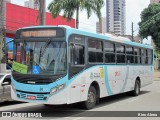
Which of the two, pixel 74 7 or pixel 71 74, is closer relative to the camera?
pixel 71 74

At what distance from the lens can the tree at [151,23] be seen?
6241cm

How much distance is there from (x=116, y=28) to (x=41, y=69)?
176 ft

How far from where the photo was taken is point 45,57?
11.9 m

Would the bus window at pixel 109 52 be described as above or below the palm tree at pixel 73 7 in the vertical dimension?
below

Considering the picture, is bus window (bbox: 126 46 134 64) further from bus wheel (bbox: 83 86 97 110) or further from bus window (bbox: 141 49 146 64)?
bus wheel (bbox: 83 86 97 110)

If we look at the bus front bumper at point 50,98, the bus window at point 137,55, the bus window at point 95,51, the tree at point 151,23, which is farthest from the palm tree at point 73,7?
the tree at point 151,23

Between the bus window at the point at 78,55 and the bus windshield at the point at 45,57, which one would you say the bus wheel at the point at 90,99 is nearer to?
the bus window at the point at 78,55

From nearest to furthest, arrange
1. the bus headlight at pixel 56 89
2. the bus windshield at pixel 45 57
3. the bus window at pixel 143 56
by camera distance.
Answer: the bus headlight at pixel 56 89 → the bus windshield at pixel 45 57 → the bus window at pixel 143 56

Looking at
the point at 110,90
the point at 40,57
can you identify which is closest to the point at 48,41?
the point at 40,57

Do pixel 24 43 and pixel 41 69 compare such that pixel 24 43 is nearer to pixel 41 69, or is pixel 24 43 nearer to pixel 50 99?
pixel 41 69

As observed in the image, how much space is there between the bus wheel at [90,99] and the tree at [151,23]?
48.7 m

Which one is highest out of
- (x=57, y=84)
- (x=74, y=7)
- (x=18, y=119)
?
(x=74, y=7)

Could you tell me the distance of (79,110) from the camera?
43.8ft

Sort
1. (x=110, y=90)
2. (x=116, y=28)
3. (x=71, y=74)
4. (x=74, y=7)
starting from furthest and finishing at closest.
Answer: (x=116, y=28)
(x=74, y=7)
(x=110, y=90)
(x=71, y=74)
